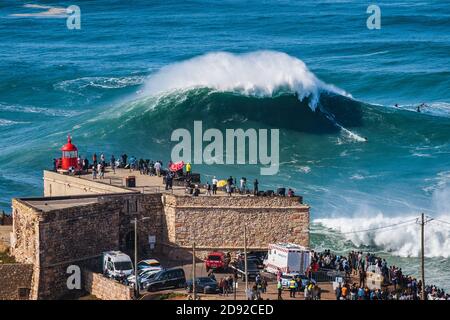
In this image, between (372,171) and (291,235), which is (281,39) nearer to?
(372,171)

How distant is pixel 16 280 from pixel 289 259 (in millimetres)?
11238

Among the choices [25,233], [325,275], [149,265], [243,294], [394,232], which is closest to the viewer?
[243,294]

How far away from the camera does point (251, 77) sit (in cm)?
9712

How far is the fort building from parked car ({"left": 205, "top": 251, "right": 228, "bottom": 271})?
123 cm

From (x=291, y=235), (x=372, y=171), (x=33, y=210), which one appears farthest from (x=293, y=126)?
(x=33, y=210)

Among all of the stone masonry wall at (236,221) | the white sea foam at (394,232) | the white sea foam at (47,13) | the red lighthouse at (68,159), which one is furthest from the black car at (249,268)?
the white sea foam at (47,13)

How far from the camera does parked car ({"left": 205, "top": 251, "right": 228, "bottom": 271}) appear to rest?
2261 inches

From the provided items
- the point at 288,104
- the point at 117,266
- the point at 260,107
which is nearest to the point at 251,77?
the point at 288,104

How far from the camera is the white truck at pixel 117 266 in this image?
5525 centimetres

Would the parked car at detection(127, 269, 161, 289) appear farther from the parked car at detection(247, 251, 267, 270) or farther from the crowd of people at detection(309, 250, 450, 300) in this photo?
the crowd of people at detection(309, 250, 450, 300)

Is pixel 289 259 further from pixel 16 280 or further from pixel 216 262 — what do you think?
pixel 16 280

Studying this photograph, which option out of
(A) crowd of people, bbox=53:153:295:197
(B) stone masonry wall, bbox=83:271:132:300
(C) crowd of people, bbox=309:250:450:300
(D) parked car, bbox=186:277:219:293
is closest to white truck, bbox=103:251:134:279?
(B) stone masonry wall, bbox=83:271:132:300

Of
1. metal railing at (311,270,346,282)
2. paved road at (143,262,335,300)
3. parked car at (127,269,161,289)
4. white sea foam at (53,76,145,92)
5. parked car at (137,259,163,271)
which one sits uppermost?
white sea foam at (53,76,145,92)

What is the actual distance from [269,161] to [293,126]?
29.2 ft
